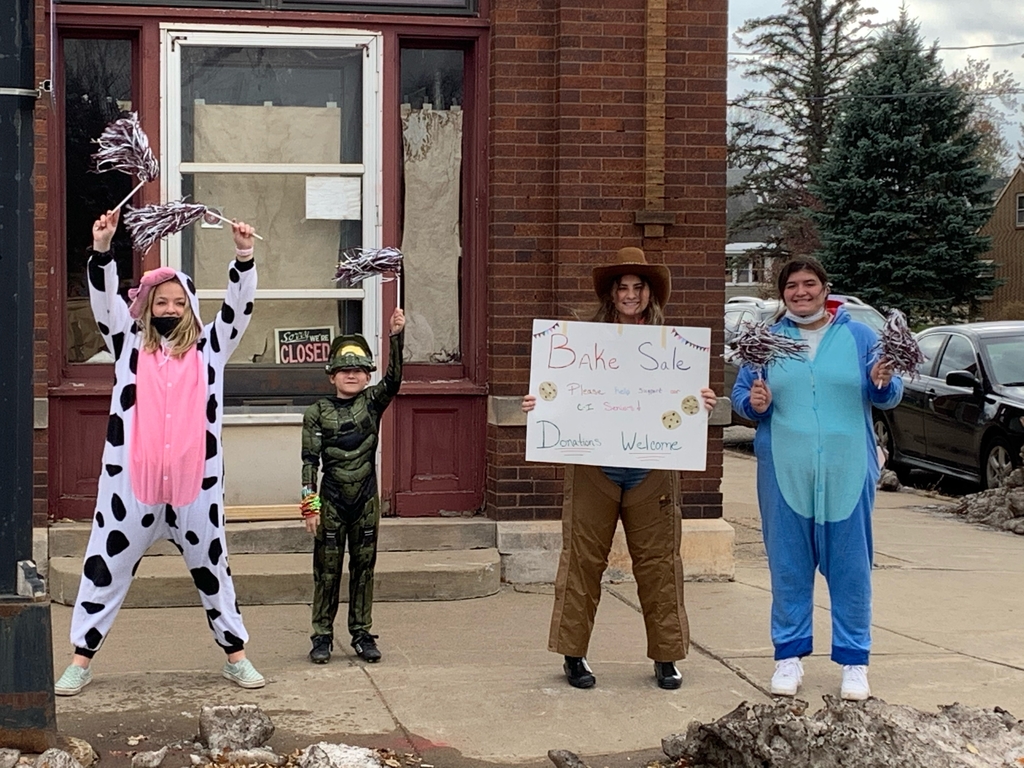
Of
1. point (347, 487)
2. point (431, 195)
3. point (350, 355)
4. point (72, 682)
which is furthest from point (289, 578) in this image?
point (431, 195)

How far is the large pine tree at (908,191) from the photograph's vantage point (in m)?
34.6

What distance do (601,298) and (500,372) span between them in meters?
1.91

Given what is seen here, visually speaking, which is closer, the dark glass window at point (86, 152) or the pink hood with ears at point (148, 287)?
the pink hood with ears at point (148, 287)

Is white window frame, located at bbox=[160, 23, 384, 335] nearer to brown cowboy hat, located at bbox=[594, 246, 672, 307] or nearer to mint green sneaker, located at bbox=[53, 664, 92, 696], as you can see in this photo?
brown cowboy hat, located at bbox=[594, 246, 672, 307]

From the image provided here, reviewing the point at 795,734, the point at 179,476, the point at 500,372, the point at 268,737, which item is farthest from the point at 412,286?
the point at 795,734

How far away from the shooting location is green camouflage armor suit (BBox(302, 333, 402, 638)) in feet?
20.5

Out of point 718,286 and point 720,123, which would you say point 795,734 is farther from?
point 720,123

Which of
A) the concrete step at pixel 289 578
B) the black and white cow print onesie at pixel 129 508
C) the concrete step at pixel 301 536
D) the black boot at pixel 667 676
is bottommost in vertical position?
the black boot at pixel 667 676

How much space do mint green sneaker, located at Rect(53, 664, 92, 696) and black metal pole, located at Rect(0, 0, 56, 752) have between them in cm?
87

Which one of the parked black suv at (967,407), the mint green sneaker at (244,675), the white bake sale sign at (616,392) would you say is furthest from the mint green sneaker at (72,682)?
the parked black suv at (967,407)

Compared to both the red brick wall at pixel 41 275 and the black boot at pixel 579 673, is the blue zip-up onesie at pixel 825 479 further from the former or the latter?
the red brick wall at pixel 41 275

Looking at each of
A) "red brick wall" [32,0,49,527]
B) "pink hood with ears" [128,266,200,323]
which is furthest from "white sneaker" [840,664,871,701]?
"red brick wall" [32,0,49,527]

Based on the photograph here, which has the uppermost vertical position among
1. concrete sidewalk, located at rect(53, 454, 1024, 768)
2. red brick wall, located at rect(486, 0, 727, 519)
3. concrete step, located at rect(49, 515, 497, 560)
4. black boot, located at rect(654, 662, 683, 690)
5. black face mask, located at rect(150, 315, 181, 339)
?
red brick wall, located at rect(486, 0, 727, 519)

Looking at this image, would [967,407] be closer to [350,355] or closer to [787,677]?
[787,677]
